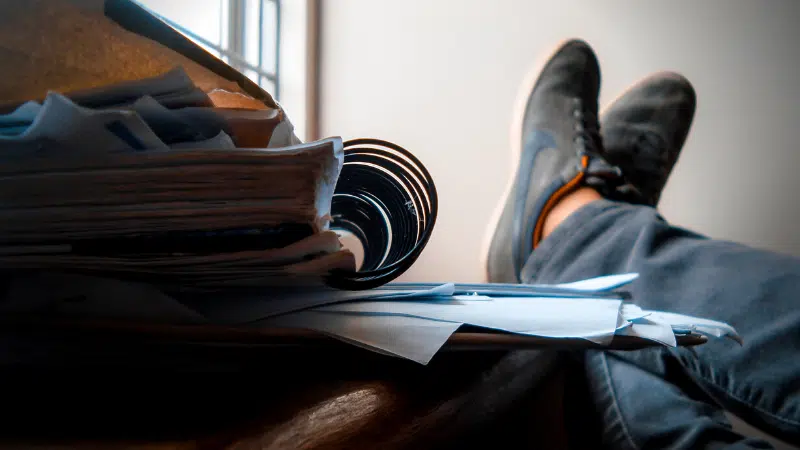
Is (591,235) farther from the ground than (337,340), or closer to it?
closer to it

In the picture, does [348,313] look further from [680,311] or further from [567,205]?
[567,205]

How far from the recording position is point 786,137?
95 centimetres

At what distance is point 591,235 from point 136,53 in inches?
21.0

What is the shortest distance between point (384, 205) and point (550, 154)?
2.13 ft

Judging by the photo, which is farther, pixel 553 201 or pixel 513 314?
pixel 553 201

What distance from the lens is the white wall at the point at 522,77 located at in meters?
0.96

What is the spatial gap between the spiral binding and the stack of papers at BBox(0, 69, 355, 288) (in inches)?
1.5

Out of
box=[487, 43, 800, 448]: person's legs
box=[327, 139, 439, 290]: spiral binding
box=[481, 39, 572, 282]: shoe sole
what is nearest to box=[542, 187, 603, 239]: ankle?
box=[487, 43, 800, 448]: person's legs

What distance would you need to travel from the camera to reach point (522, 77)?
1142 millimetres

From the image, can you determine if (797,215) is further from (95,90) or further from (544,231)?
(95,90)

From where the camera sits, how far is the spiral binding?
207 millimetres

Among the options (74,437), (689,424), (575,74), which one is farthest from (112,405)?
(575,74)

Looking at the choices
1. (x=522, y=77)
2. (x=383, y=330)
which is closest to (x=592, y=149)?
(x=522, y=77)

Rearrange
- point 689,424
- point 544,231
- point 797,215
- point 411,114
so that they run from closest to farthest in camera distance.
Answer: point 689,424
point 544,231
point 797,215
point 411,114
